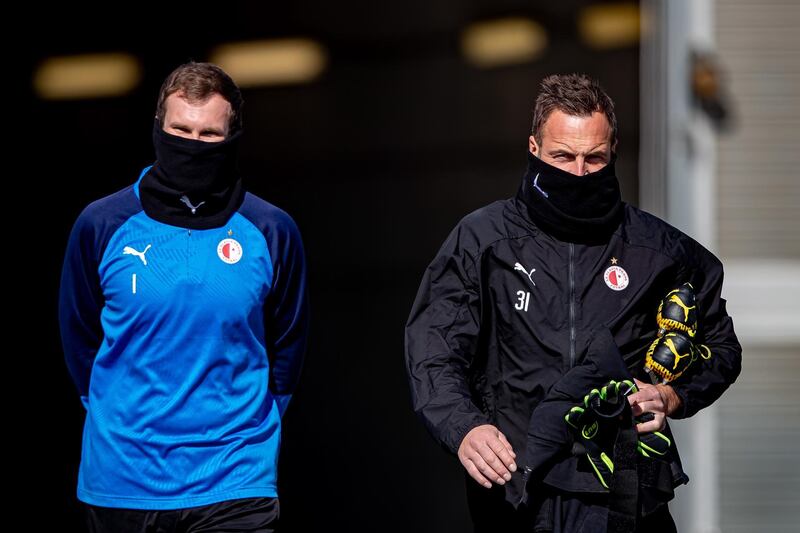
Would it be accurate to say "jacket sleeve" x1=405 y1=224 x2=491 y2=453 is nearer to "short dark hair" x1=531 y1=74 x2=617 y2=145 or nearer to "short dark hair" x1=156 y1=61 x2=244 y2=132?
"short dark hair" x1=531 y1=74 x2=617 y2=145

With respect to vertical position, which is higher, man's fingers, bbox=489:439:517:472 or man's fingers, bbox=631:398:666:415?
man's fingers, bbox=631:398:666:415

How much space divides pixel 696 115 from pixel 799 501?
163 cm

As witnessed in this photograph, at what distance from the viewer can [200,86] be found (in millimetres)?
3607

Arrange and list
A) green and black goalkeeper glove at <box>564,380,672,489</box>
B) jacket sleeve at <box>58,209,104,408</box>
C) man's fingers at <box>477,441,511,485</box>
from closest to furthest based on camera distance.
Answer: man's fingers at <box>477,441,511,485</box>, green and black goalkeeper glove at <box>564,380,672,489</box>, jacket sleeve at <box>58,209,104,408</box>

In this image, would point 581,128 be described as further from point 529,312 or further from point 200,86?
point 200,86

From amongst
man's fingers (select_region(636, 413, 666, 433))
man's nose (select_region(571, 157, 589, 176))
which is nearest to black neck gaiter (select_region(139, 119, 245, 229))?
man's nose (select_region(571, 157, 589, 176))

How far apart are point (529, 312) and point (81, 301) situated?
54.6 inches

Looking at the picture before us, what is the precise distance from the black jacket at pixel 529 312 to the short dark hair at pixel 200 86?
2.55 feet

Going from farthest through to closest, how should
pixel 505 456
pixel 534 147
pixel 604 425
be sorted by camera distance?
pixel 534 147 → pixel 604 425 → pixel 505 456

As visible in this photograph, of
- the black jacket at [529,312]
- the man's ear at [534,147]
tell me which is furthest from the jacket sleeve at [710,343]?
the man's ear at [534,147]

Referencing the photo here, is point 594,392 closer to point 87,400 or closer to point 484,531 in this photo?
point 484,531

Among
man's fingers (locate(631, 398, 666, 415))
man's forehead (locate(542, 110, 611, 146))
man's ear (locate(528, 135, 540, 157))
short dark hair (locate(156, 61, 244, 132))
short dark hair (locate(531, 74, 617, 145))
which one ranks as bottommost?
man's fingers (locate(631, 398, 666, 415))

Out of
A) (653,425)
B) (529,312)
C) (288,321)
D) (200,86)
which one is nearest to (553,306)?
(529,312)

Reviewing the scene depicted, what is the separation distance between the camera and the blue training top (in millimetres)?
3545
